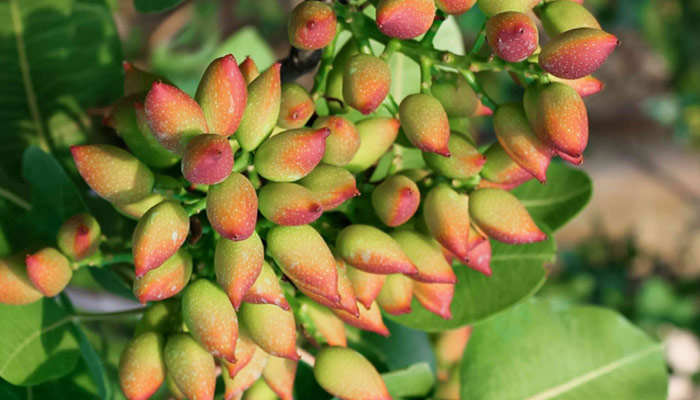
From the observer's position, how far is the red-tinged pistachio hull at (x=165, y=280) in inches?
21.5

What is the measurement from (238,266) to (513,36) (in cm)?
26

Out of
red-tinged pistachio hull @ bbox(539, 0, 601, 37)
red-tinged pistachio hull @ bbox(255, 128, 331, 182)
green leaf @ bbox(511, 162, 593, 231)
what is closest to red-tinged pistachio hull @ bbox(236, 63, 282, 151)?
red-tinged pistachio hull @ bbox(255, 128, 331, 182)

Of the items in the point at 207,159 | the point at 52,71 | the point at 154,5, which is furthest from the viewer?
the point at 52,71

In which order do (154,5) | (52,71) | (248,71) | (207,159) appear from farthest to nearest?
(52,71) → (154,5) → (248,71) → (207,159)

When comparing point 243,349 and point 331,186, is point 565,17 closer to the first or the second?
point 331,186

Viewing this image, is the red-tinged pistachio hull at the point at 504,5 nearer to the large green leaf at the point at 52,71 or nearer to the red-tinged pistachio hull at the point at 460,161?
the red-tinged pistachio hull at the point at 460,161

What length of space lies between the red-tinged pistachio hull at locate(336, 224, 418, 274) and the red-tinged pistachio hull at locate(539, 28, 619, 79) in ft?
0.58

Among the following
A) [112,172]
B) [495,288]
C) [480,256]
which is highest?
[112,172]

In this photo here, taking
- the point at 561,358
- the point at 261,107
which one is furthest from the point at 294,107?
the point at 561,358

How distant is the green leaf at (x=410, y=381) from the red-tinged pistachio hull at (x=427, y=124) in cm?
27

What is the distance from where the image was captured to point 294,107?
0.58 metres

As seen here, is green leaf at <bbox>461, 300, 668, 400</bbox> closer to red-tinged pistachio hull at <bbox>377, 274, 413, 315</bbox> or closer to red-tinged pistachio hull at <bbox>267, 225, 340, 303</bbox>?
red-tinged pistachio hull at <bbox>377, 274, 413, 315</bbox>

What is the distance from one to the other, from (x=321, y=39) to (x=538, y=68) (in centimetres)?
17

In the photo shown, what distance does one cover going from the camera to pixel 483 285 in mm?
764
